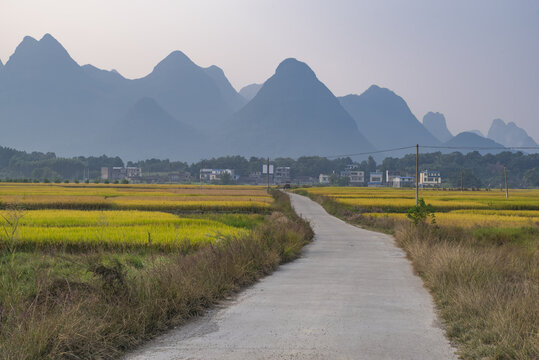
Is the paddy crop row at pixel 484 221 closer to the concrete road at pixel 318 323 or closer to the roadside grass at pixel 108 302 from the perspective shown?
the concrete road at pixel 318 323

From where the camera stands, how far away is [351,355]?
6625 millimetres

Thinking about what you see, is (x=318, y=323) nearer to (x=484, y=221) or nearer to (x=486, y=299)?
(x=486, y=299)

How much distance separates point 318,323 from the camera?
27.4ft

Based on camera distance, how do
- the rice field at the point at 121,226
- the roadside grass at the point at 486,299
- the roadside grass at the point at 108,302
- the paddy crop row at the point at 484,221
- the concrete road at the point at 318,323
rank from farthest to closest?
1. the paddy crop row at the point at 484,221
2. the rice field at the point at 121,226
3. the concrete road at the point at 318,323
4. the roadside grass at the point at 486,299
5. the roadside grass at the point at 108,302

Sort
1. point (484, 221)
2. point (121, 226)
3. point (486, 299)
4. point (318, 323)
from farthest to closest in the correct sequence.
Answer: point (484, 221), point (121, 226), point (486, 299), point (318, 323)

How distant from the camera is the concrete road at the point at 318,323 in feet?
22.5

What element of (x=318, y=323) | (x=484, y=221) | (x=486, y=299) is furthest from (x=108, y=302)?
(x=484, y=221)

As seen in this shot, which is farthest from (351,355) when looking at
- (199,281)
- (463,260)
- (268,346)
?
(463,260)

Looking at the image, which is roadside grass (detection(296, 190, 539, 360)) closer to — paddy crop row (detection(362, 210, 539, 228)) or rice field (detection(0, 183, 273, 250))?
rice field (detection(0, 183, 273, 250))

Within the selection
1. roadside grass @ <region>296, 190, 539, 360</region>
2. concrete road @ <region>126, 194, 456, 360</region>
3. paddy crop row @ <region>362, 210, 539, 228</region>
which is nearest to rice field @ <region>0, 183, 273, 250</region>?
concrete road @ <region>126, 194, 456, 360</region>

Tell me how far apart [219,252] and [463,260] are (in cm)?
588

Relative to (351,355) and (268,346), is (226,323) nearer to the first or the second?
(268,346)

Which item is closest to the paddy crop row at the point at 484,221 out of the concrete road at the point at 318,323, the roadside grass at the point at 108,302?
the concrete road at the point at 318,323

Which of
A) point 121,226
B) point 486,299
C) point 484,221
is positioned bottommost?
point 484,221
